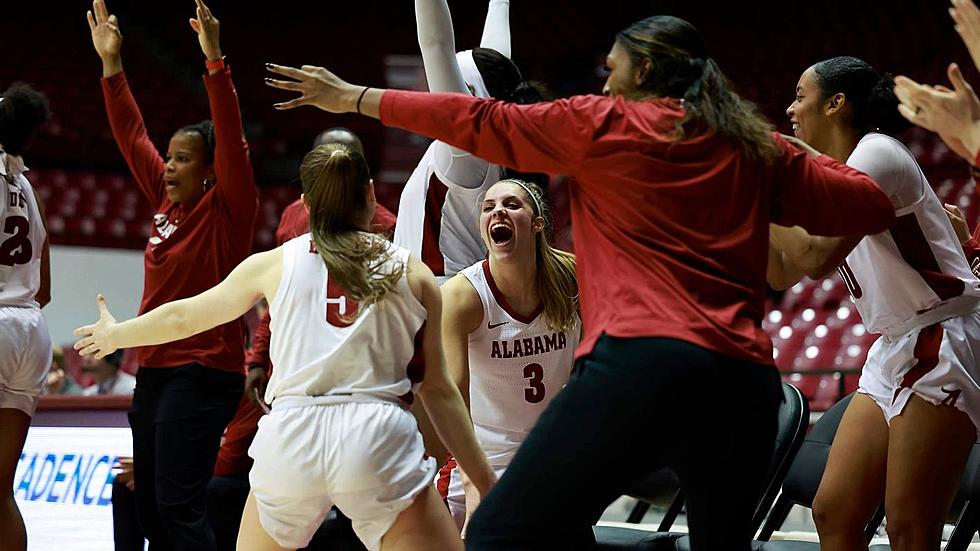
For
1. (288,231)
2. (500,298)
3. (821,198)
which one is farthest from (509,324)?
(288,231)

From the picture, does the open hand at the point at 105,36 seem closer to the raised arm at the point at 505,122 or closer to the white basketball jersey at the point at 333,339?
the white basketball jersey at the point at 333,339

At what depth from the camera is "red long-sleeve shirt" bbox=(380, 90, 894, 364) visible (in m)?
2.40

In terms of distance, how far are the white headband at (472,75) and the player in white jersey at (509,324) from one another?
307 millimetres

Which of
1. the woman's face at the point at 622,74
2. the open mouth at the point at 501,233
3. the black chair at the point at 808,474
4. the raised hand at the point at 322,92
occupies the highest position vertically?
the woman's face at the point at 622,74

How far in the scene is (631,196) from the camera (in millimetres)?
2447

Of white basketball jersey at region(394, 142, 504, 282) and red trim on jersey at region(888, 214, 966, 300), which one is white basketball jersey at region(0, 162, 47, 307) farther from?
red trim on jersey at region(888, 214, 966, 300)

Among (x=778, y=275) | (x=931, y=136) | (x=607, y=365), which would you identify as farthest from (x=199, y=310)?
(x=931, y=136)

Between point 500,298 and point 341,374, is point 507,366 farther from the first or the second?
point 341,374

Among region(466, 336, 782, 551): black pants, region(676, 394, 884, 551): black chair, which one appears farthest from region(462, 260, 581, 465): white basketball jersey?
region(466, 336, 782, 551): black pants

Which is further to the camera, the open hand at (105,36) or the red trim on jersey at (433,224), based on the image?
the open hand at (105,36)

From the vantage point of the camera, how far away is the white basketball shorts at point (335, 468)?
8.98ft

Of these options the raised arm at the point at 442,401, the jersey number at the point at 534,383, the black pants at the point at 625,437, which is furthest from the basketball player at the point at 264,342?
the black pants at the point at 625,437

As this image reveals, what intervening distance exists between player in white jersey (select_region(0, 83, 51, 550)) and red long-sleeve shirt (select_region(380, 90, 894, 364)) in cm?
221

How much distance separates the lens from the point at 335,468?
8.95 ft
